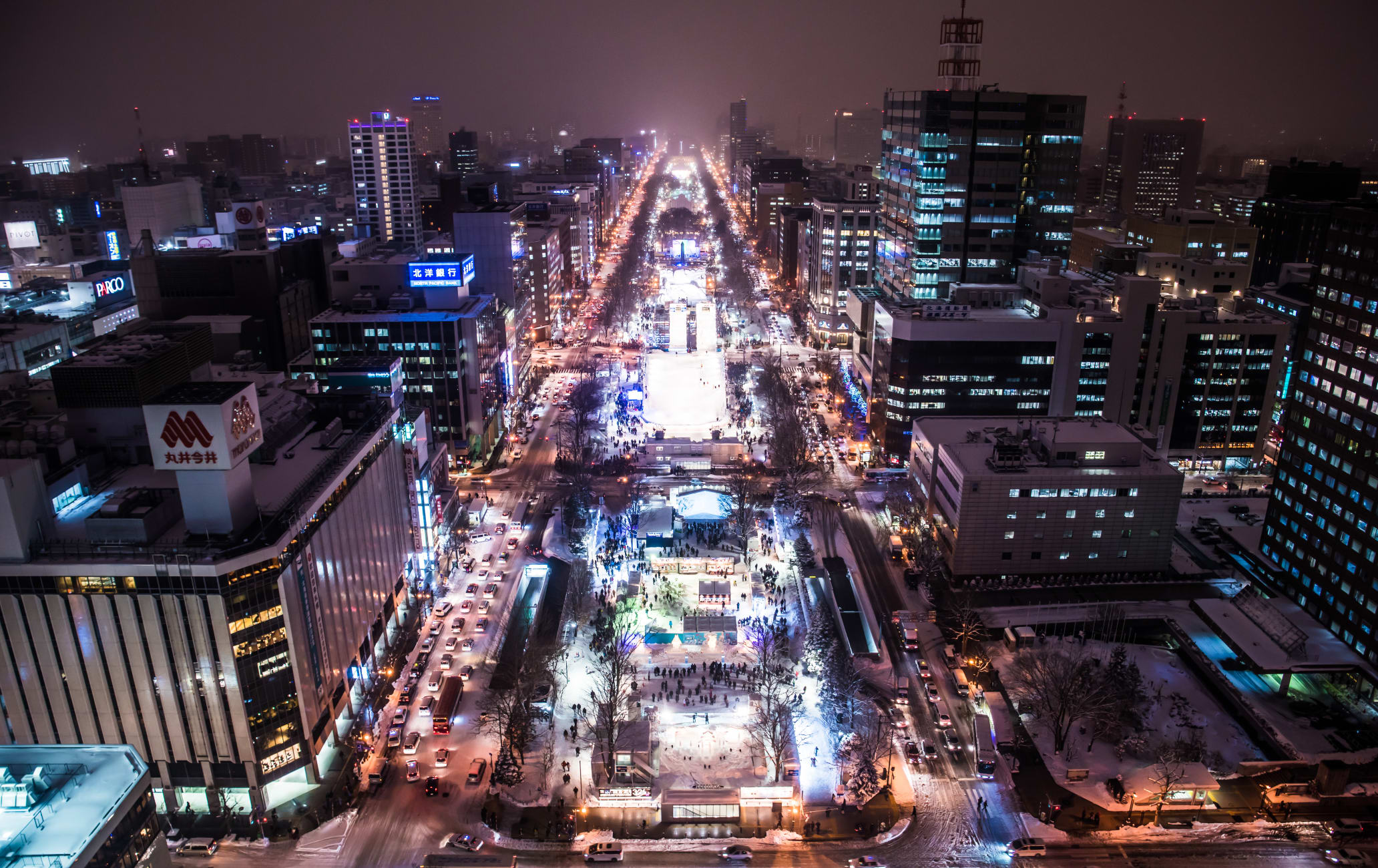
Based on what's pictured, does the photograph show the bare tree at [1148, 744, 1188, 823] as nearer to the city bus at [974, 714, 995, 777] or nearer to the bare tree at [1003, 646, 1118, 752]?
the bare tree at [1003, 646, 1118, 752]

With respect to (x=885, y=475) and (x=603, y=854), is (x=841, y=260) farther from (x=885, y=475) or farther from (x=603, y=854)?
(x=603, y=854)

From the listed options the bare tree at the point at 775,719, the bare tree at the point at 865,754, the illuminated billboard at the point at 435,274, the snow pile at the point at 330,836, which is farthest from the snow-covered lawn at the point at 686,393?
the snow pile at the point at 330,836

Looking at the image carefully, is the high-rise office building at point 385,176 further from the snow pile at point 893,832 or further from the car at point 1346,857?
the car at point 1346,857

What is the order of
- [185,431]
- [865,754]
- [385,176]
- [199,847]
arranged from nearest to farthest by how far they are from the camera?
[185,431] < [199,847] < [865,754] < [385,176]

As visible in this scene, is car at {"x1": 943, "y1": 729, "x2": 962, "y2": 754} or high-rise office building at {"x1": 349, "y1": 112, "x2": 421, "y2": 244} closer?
car at {"x1": 943, "y1": 729, "x2": 962, "y2": 754}

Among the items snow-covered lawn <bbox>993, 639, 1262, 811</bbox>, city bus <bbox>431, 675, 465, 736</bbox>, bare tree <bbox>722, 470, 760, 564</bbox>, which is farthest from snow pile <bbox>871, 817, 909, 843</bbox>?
bare tree <bbox>722, 470, 760, 564</bbox>

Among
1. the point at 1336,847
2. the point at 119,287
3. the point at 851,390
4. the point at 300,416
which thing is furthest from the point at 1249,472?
the point at 119,287

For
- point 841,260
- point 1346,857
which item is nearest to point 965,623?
point 1346,857
